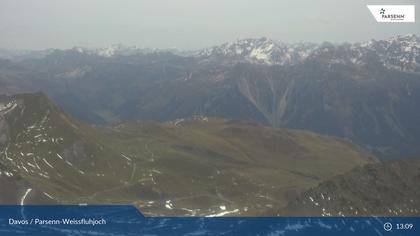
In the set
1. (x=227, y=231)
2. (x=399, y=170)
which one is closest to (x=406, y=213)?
(x=399, y=170)

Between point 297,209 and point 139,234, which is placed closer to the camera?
point 139,234

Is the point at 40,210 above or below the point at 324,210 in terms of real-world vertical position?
above

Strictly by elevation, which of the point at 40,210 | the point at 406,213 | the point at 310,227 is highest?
the point at 40,210

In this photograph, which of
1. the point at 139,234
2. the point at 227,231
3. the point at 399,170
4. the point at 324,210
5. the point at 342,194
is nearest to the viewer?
the point at 227,231

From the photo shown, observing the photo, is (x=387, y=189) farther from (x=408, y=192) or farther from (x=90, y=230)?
(x=90, y=230)

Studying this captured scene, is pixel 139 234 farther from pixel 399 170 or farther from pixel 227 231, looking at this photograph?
pixel 399 170

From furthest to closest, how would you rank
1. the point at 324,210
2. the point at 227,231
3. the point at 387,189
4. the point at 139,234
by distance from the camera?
the point at 387,189 → the point at 324,210 → the point at 139,234 → the point at 227,231
